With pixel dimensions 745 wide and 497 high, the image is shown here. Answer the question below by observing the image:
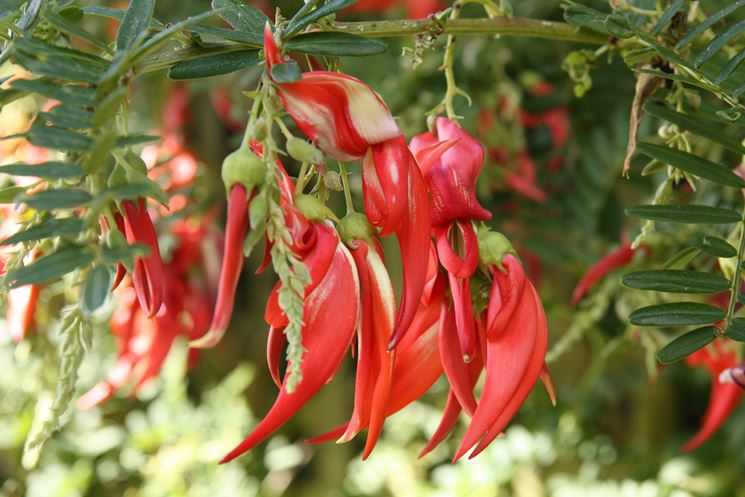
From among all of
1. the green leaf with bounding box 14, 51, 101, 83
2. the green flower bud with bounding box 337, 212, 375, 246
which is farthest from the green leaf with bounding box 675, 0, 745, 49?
the green leaf with bounding box 14, 51, 101, 83

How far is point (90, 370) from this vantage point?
141 centimetres

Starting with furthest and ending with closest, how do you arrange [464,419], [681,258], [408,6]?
1. [464,419]
2. [408,6]
3. [681,258]

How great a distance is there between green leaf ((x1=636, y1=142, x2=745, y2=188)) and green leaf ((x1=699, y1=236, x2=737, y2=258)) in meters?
0.04

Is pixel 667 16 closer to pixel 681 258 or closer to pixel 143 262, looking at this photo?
pixel 681 258

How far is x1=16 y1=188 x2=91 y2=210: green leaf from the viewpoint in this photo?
40cm

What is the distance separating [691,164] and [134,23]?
0.32 metres

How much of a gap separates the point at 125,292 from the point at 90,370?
274mm

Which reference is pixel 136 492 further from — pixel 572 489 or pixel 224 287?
pixel 224 287

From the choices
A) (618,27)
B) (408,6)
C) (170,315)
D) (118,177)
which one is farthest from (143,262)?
(408,6)

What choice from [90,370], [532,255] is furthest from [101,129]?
[90,370]

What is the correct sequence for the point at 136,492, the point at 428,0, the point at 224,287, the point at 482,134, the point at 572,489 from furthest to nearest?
the point at 136,492
the point at 572,489
the point at 428,0
the point at 482,134
the point at 224,287

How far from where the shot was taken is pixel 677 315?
55 centimetres

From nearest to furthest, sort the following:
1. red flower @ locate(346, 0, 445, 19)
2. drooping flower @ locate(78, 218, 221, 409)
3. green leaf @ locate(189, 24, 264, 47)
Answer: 1. green leaf @ locate(189, 24, 264, 47)
2. drooping flower @ locate(78, 218, 221, 409)
3. red flower @ locate(346, 0, 445, 19)

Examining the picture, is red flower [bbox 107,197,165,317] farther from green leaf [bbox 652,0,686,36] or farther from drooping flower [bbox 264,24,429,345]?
green leaf [bbox 652,0,686,36]
